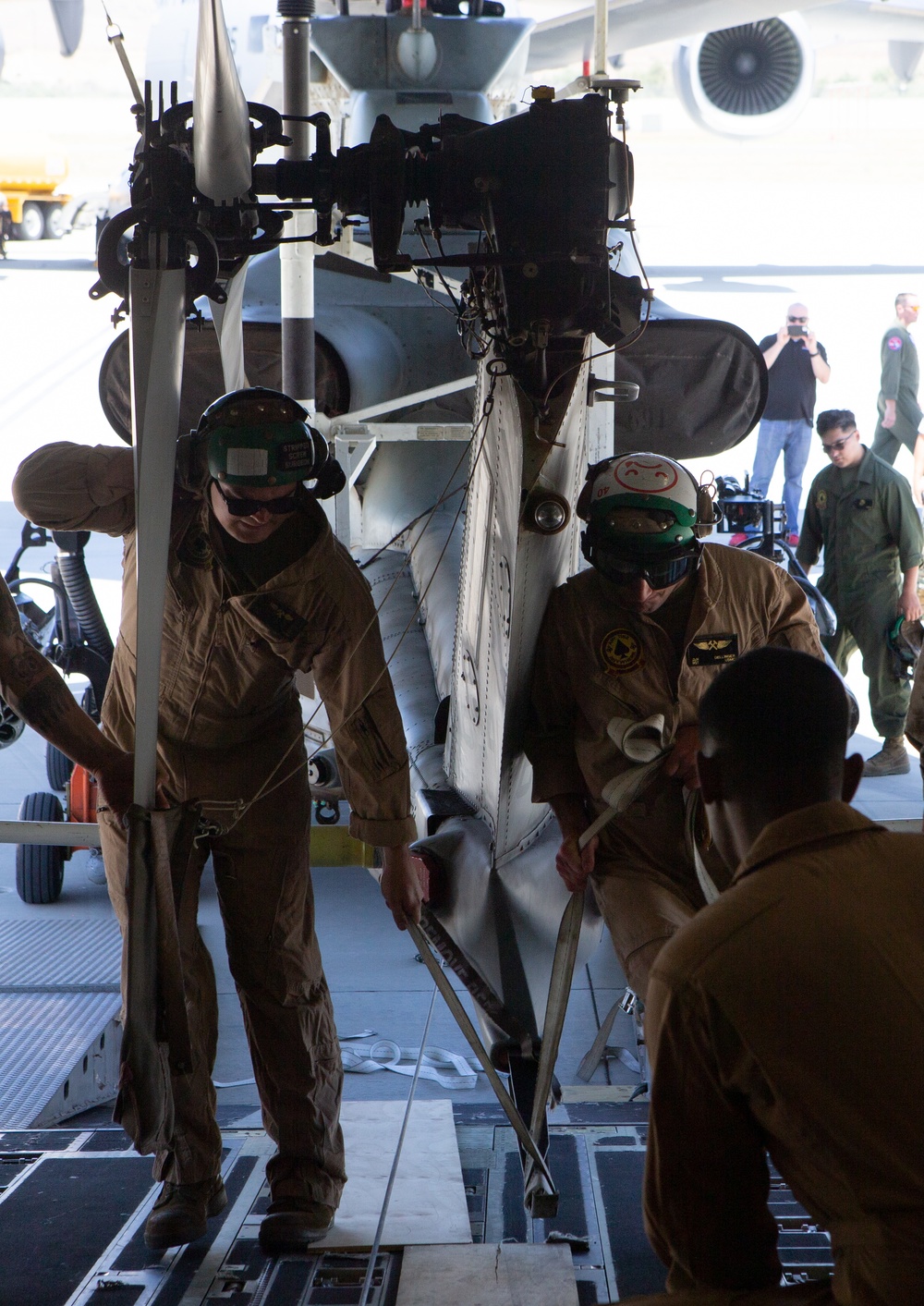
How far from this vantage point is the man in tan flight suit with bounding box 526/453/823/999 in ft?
10.4

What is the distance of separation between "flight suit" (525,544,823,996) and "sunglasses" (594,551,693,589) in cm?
12

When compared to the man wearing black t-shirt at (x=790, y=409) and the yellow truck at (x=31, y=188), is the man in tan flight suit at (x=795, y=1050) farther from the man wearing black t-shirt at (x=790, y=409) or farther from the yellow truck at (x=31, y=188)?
the yellow truck at (x=31, y=188)

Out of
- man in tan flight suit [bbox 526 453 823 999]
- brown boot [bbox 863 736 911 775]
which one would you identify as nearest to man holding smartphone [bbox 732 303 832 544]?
brown boot [bbox 863 736 911 775]

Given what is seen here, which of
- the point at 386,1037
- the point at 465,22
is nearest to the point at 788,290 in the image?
the point at 465,22

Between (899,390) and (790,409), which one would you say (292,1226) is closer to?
(790,409)

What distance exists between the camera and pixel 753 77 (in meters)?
9.81

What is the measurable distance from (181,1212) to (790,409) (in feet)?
31.9

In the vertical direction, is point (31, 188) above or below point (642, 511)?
above

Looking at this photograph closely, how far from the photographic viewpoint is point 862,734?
8.53 metres

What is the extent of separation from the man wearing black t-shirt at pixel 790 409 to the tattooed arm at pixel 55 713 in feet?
29.9

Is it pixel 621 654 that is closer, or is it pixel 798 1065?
pixel 798 1065

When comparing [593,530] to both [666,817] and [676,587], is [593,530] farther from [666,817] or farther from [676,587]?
[666,817]

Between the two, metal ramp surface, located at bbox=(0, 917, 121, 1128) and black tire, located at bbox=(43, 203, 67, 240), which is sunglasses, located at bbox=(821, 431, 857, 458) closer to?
metal ramp surface, located at bbox=(0, 917, 121, 1128)

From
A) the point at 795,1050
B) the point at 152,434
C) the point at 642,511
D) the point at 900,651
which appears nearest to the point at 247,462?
the point at 152,434
